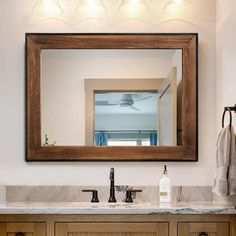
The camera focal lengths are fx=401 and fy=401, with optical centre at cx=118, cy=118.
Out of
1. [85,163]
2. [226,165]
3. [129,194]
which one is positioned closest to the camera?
[226,165]

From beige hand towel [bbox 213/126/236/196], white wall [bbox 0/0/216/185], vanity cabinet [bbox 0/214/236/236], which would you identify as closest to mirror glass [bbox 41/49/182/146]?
white wall [bbox 0/0/216/185]

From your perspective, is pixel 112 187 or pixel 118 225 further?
pixel 112 187

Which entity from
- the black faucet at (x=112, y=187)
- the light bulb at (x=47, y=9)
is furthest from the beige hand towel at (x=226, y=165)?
the light bulb at (x=47, y=9)

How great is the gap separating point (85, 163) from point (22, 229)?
0.60m

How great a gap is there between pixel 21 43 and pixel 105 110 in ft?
2.36

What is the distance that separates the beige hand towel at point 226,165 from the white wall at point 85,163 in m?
0.41

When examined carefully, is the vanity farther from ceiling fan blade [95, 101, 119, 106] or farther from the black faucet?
ceiling fan blade [95, 101, 119, 106]

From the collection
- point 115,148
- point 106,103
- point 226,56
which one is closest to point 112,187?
point 115,148

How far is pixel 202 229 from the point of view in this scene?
7.51 feet

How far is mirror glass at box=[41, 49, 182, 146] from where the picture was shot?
105 inches

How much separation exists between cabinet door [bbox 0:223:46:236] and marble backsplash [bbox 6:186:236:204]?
1.11 feet

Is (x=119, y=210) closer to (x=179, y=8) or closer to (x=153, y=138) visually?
(x=153, y=138)

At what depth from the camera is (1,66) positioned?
2.68 m

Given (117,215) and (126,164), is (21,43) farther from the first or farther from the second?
(117,215)
